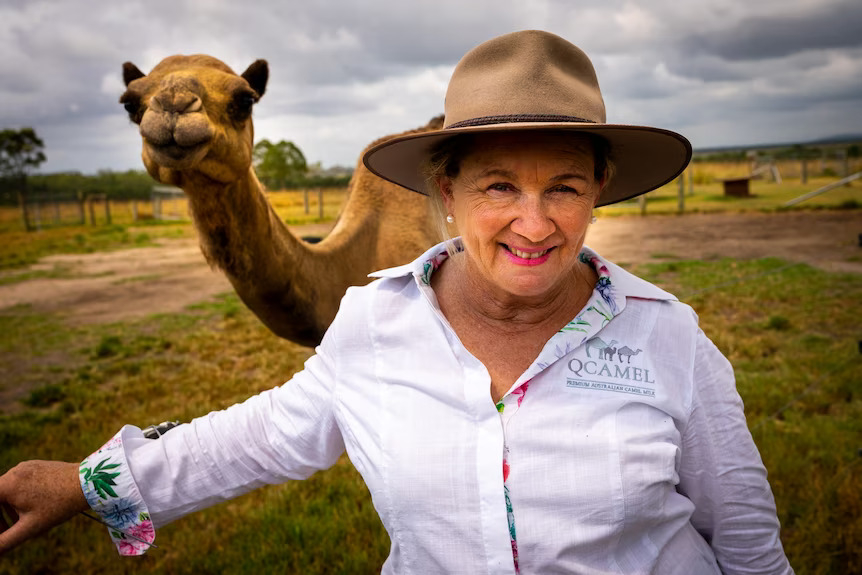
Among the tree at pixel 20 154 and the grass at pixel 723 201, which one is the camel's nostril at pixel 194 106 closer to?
the grass at pixel 723 201

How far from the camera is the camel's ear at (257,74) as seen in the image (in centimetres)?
416

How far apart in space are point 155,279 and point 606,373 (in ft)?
43.3

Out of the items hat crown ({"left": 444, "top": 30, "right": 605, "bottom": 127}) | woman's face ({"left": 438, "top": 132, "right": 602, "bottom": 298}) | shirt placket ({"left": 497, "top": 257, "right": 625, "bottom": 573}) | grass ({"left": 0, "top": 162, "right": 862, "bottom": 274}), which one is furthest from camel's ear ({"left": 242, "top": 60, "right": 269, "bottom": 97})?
grass ({"left": 0, "top": 162, "right": 862, "bottom": 274})

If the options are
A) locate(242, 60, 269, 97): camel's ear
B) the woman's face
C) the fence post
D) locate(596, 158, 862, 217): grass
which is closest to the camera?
the woman's face

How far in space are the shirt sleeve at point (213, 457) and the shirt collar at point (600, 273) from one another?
307mm

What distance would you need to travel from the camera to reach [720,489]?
5.36 ft

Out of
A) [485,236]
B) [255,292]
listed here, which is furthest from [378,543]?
[485,236]

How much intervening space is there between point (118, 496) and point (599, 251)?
12.0 meters

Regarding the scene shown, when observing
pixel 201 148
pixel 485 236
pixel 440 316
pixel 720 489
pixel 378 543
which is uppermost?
pixel 201 148

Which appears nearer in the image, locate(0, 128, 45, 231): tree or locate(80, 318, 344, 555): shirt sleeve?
locate(80, 318, 344, 555): shirt sleeve

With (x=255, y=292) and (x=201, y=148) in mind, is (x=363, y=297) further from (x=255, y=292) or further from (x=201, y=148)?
(x=255, y=292)

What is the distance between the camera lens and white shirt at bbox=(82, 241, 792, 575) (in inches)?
57.3

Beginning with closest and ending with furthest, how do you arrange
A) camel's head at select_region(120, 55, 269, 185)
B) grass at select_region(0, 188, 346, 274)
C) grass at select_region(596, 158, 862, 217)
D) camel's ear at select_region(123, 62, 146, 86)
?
camel's head at select_region(120, 55, 269, 185)
camel's ear at select_region(123, 62, 146, 86)
grass at select_region(0, 188, 346, 274)
grass at select_region(596, 158, 862, 217)

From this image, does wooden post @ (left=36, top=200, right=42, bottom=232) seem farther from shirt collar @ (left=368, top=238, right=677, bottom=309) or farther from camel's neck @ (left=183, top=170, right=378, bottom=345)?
shirt collar @ (left=368, top=238, right=677, bottom=309)
